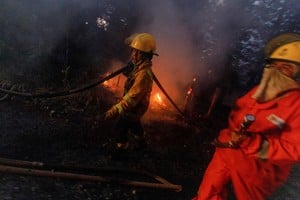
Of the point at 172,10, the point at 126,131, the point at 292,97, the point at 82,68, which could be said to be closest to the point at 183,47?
the point at 172,10

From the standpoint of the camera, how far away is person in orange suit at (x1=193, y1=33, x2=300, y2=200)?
3334 millimetres

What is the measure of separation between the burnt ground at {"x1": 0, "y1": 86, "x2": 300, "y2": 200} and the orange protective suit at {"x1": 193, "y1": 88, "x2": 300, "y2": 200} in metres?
1.63

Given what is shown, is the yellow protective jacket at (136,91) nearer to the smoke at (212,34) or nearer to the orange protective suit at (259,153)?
the orange protective suit at (259,153)

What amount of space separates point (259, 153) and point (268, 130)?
244 mm

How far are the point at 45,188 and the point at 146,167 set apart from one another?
1.84 metres

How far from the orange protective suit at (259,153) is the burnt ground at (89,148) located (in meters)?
1.63

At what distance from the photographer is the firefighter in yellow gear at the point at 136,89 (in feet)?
18.2

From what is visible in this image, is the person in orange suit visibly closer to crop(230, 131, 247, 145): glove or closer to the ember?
crop(230, 131, 247, 145): glove

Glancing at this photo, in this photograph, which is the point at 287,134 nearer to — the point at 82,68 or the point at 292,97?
the point at 292,97

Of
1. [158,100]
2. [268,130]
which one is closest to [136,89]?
[268,130]

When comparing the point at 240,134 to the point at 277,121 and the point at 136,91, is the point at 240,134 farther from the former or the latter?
the point at 136,91

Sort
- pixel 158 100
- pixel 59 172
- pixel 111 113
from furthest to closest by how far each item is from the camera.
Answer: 1. pixel 158 100
2. pixel 111 113
3. pixel 59 172

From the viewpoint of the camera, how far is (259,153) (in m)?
3.37

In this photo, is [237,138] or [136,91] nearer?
[237,138]
